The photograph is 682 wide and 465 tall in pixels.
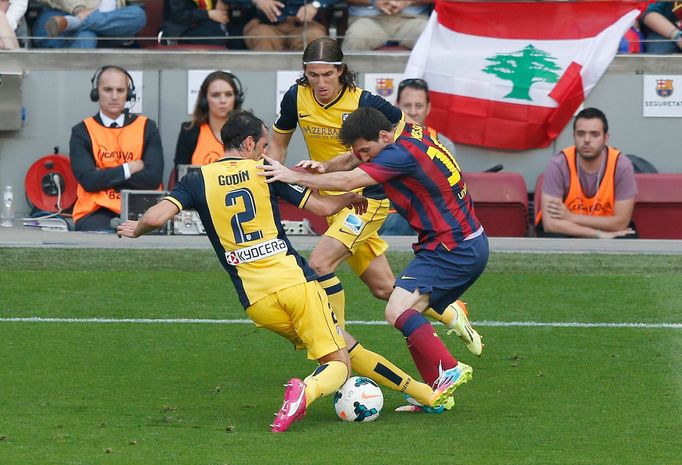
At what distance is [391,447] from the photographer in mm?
6406

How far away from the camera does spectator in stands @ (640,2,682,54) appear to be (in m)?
14.5

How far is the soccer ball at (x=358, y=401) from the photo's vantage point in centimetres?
699

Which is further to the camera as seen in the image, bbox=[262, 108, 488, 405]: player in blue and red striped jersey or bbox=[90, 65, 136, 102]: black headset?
bbox=[90, 65, 136, 102]: black headset

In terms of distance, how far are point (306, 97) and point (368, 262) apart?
1113 millimetres

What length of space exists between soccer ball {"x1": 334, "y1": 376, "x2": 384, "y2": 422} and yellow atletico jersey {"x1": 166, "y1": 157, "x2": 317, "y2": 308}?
58 cm

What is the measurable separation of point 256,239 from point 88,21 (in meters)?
8.48

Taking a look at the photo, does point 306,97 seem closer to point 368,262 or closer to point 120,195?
point 368,262

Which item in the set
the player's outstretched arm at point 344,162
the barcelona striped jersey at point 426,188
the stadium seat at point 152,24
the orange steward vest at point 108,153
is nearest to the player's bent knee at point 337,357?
the barcelona striped jersey at point 426,188

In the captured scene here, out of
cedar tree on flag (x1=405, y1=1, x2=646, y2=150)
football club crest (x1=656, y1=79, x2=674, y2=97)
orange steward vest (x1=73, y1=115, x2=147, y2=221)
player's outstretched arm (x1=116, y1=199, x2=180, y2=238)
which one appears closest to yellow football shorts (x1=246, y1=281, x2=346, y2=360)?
player's outstretched arm (x1=116, y1=199, x2=180, y2=238)

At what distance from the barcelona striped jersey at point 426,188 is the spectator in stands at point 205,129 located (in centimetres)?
608


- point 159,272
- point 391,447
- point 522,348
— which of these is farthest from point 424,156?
point 159,272

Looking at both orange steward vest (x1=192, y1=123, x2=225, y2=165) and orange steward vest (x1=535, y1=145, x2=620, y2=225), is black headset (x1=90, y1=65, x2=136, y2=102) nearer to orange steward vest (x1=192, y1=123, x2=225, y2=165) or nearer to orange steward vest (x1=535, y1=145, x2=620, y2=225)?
orange steward vest (x1=192, y1=123, x2=225, y2=165)

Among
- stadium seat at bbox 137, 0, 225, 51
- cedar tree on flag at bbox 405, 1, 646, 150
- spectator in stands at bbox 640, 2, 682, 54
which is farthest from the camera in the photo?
stadium seat at bbox 137, 0, 225, 51

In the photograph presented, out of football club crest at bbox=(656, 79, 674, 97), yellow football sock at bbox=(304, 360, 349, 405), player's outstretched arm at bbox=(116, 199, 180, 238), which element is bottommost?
yellow football sock at bbox=(304, 360, 349, 405)
